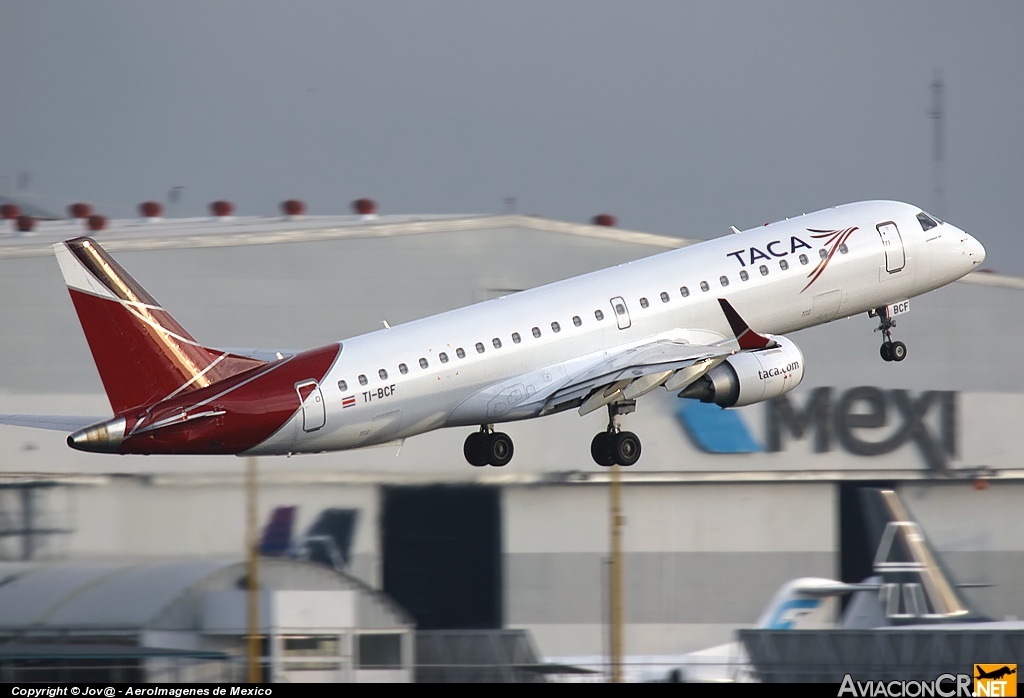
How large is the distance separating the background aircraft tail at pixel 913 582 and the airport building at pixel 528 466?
7228 millimetres

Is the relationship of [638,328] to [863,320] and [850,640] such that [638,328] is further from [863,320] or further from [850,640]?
[863,320]

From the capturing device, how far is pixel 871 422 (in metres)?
65.3

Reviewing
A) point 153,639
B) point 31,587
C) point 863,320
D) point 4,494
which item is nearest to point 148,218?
point 4,494

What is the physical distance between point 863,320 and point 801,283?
23008mm

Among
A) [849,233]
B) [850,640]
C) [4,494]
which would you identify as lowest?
[850,640]

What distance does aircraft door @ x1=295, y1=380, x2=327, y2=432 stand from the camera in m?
35.6

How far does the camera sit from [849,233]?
43.3 meters

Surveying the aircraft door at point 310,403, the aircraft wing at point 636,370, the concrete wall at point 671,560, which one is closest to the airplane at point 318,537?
the concrete wall at point 671,560

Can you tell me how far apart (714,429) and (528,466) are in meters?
8.95

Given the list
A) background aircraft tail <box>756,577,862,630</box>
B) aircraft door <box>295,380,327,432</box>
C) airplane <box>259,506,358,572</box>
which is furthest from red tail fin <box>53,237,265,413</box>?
background aircraft tail <box>756,577,862,630</box>

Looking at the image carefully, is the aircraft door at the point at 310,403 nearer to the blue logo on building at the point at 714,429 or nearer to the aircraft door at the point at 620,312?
the aircraft door at the point at 620,312

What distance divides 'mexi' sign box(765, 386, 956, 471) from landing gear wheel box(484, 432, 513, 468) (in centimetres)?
2680

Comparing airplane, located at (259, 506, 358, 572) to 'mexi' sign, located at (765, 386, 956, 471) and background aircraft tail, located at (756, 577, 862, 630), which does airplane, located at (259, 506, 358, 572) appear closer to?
background aircraft tail, located at (756, 577, 862, 630)

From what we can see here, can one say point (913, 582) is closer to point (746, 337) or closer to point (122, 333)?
point (746, 337)
